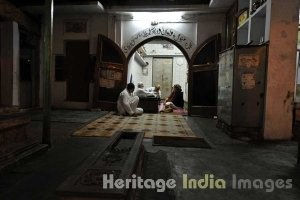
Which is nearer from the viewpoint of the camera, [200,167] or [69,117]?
[200,167]

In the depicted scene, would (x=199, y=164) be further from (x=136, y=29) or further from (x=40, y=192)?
(x=136, y=29)

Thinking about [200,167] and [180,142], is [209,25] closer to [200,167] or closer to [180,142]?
[180,142]

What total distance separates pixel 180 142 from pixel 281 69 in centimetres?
259

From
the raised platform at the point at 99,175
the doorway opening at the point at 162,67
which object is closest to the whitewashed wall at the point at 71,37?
the raised platform at the point at 99,175

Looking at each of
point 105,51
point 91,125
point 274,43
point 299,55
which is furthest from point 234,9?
point 91,125

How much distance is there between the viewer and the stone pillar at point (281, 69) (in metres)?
5.34

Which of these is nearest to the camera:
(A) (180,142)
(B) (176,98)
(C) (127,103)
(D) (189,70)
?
(A) (180,142)

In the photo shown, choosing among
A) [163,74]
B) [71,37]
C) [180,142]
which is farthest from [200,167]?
[163,74]

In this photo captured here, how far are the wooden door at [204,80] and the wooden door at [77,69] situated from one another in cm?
403

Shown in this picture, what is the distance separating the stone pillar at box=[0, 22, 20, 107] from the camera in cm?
773

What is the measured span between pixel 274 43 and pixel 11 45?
695 cm

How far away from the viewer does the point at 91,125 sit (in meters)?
6.55

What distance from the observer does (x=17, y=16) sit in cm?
832

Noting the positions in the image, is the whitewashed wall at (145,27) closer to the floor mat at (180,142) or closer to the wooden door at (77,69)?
the wooden door at (77,69)
